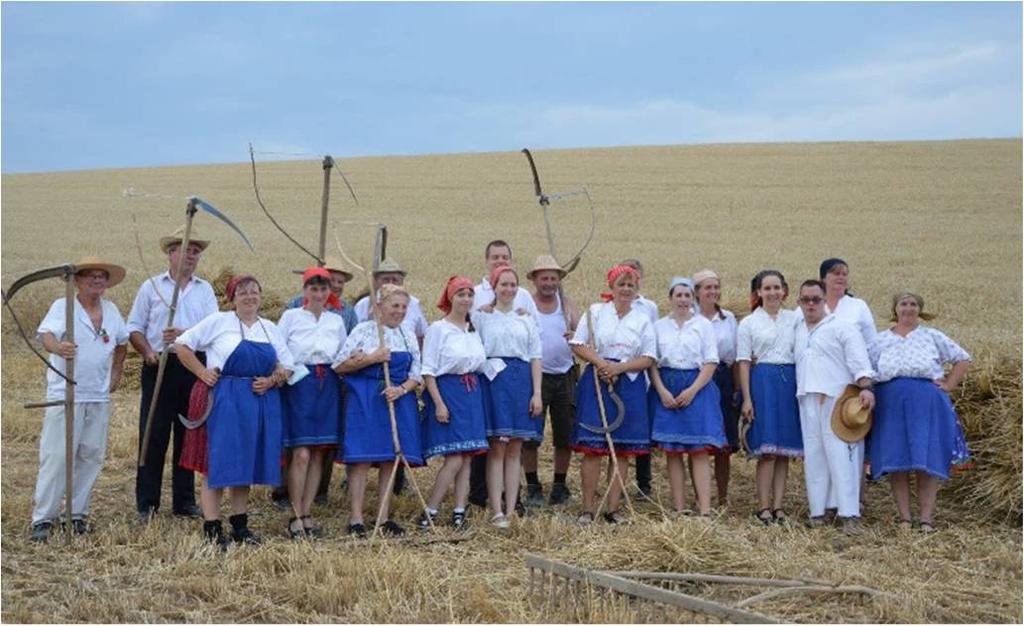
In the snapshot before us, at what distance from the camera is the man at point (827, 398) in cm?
797

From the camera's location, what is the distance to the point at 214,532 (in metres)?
7.30

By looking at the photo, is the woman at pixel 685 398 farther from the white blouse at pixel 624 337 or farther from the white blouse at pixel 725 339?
the white blouse at pixel 725 339

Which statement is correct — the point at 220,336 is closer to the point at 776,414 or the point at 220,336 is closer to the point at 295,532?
the point at 295,532

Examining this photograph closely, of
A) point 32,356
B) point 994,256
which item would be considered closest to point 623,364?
point 32,356

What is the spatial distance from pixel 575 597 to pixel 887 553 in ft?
7.56

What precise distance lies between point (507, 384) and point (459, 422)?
443mm

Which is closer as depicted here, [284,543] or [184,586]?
[184,586]

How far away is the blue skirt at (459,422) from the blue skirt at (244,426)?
1.06m

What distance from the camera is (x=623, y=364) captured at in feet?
26.7

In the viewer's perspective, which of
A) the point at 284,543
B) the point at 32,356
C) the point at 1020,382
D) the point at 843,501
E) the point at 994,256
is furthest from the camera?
the point at 994,256

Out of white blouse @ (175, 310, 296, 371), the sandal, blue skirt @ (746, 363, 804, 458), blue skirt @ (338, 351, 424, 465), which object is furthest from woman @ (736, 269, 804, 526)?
white blouse @ (175, 310, 296, 371)

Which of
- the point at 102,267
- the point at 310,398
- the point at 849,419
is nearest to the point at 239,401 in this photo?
the point at 310,398

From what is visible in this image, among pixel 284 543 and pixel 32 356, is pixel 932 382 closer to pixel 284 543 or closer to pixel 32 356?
pixel 284 543

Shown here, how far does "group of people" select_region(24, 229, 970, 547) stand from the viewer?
24.2 ft
